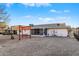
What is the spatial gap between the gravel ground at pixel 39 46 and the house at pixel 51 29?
3.4 inches

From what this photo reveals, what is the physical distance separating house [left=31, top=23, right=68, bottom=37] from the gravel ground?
0.09 meters

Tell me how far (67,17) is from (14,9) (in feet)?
2.96

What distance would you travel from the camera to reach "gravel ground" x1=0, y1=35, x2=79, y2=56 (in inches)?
239

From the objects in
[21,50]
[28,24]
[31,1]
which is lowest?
[21,50]

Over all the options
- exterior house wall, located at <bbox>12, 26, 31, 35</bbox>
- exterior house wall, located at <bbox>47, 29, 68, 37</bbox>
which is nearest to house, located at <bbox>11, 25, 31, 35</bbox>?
exterior house wall, located at <bbox>12, 26, 31, 35</bbox>

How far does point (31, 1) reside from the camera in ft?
19.8

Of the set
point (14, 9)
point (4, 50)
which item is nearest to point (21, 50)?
point (4, 50)

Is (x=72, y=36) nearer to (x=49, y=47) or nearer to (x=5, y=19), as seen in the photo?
(x=49, y=47)

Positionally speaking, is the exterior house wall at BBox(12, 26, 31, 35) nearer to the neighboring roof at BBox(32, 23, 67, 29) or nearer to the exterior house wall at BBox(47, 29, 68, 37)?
the neighboring roof at BBox(32, 23, 67, 29)

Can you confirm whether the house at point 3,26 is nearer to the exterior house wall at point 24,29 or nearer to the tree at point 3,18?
the tree at point 3,18

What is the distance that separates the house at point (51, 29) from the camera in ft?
20.2

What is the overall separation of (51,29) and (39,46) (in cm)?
36

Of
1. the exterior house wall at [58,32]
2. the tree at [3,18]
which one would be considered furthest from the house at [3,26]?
the exterior house wall at [58,32]

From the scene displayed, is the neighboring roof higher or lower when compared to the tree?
lower
